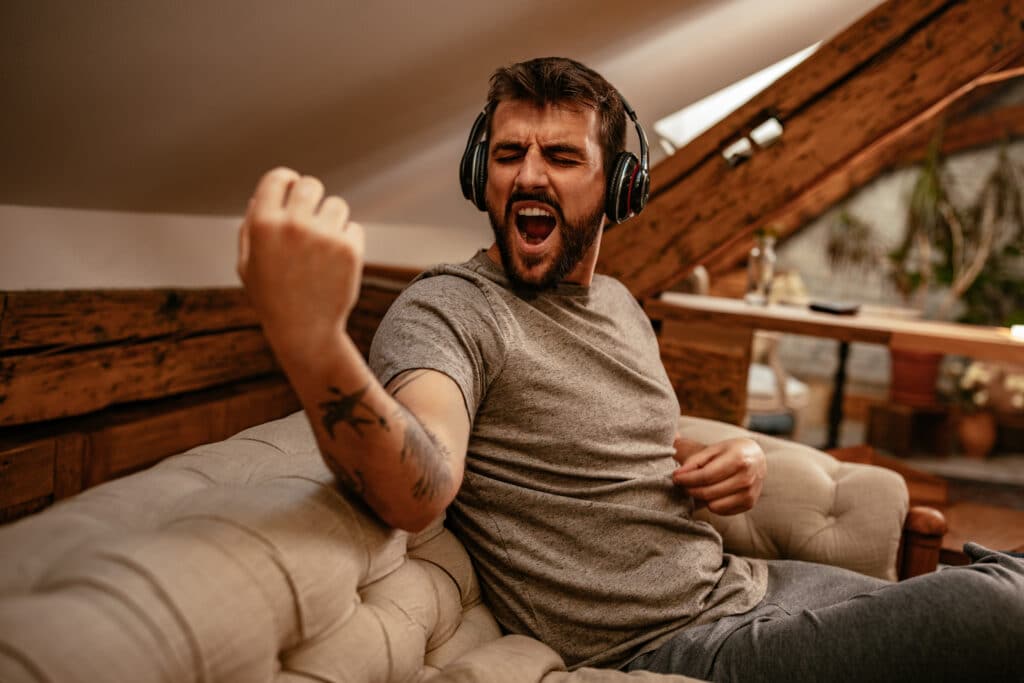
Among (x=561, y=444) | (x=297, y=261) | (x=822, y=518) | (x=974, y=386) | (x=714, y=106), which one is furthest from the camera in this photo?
(x=974, y=386)

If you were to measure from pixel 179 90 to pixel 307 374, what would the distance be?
1.12 m

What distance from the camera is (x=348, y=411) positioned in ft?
2.70

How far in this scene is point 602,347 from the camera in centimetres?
140

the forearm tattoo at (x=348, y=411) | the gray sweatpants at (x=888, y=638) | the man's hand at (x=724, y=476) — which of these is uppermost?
the forearm tattoo at (x=348, y=411)

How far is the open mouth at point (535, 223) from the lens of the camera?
54.6 inches

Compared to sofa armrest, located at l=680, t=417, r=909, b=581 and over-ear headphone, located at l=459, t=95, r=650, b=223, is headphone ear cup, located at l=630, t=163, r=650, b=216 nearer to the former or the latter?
over-ear headphone, located at l=459, t=95, r=650, b=223

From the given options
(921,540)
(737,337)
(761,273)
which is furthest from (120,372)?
(761,273)

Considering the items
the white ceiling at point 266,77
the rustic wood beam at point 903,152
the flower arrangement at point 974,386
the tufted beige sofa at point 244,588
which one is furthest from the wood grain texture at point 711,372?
the flower arrangement at point 974,386

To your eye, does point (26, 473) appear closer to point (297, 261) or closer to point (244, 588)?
point (244, 588)

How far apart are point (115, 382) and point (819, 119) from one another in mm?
2211

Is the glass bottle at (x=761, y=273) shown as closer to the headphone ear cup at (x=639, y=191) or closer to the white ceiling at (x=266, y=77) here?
the white ceiling at (x=266, y=77)

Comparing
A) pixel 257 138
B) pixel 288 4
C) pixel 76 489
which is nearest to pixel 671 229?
pixel 257 138

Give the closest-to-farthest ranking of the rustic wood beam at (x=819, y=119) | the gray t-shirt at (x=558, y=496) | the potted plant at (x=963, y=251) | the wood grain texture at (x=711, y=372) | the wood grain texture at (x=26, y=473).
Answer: the gray t-shirt at (x=558, y=496) < the wood grain texture at (x=26, y=473) < the rustic wood beam at (x=819, y=119) < the wood grain texture at (x=711, y=372) < the potted plant at (x=963, y=251)

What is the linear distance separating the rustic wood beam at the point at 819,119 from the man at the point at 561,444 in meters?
1.12
